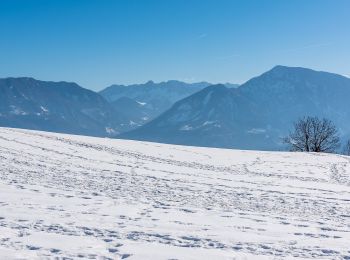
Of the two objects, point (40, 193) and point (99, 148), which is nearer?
point (40, 193)

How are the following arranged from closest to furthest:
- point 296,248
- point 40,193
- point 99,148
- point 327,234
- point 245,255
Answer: point 245,255 → point 296,248 → point 327,234 → point 40,193 → point 99,148

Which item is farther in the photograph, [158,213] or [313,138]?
[313,138]

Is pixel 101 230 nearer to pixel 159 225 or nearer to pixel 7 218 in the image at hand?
pixel 159 225

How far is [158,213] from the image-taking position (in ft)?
45.5

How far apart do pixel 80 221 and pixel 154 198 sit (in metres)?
5.45

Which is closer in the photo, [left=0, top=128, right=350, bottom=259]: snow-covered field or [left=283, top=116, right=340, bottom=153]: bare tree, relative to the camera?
[left=0, top=128, right=350, bottom=259]: snow-covered field

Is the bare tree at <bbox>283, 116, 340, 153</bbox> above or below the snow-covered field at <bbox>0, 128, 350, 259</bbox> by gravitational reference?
above

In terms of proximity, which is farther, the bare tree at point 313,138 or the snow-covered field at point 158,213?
the bare tree at point 313,138

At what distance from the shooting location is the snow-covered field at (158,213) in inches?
378

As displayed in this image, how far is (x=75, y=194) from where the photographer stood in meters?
16.6

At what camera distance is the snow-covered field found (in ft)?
31.5

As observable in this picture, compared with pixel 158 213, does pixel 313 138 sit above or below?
above

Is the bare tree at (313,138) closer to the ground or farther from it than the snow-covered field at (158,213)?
farther from it

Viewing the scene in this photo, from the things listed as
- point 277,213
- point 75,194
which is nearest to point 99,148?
point 75,194
